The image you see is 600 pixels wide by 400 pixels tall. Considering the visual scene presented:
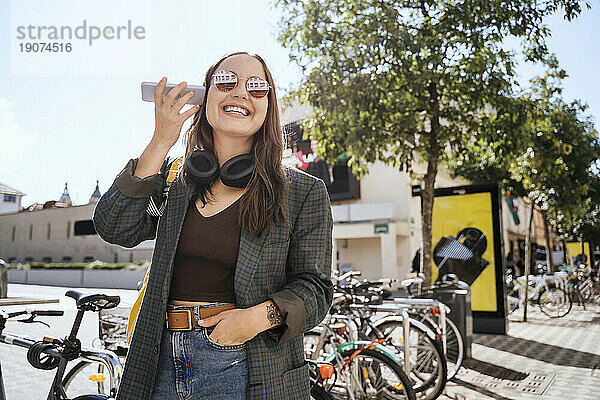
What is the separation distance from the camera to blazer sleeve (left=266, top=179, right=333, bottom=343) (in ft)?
4.69

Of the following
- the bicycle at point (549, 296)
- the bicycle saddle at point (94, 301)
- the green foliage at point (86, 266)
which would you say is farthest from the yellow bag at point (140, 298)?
the green foliage at point (86, 266)

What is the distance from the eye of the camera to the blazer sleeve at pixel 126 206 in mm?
1531

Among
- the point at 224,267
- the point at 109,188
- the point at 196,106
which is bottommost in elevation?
the point at 224,267

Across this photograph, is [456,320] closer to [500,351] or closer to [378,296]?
[500,351]

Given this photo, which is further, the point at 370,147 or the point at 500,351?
the point at 500,351

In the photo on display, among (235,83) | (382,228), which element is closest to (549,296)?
(235,83)

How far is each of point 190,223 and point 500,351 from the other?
776 centimetres

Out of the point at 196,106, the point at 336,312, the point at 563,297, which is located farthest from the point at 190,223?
the point at 563,297

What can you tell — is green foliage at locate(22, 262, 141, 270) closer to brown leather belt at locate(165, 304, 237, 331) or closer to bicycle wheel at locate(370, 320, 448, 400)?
bicycle wheel at locate(370, 320, 448, 400)

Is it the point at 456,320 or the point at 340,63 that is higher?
the point at 340,63

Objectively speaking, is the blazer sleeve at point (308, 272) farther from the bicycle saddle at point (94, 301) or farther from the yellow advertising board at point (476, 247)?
the yellow advertising board at point (476, 247)

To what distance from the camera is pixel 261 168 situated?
5.32ft

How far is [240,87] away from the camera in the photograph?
5.35 ft

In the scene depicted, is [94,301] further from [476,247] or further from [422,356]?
[476,247]
